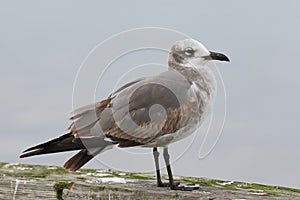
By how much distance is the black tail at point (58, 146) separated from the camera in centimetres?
448

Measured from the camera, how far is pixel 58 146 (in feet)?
15.0

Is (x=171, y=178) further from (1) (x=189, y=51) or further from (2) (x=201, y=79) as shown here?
(1) (x=189, y=51)

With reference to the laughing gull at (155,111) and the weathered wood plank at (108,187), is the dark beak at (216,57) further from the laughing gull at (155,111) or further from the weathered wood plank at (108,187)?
the weathered wood plank at (108,187)

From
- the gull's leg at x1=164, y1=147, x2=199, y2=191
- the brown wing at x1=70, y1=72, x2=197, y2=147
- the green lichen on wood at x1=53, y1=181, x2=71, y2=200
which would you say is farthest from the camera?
the green lichen on wood at x1=53, y1=181, x2=71, y2=200

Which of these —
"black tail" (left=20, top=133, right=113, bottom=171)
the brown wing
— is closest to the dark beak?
the brown wing

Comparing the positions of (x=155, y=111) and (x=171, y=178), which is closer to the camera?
(x=155, y=111)

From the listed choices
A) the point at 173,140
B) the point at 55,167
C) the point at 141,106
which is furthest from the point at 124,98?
the point at 55,167

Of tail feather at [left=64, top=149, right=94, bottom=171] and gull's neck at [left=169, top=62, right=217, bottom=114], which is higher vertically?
gull's neck at [left=169, top=62, right=217, bottom=114]

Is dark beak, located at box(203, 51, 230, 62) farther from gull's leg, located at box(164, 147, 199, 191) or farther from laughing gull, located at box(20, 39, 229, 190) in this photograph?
gull's leg, located at box(164, 147, 199, 191)

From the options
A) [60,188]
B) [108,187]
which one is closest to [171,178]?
[108,187]

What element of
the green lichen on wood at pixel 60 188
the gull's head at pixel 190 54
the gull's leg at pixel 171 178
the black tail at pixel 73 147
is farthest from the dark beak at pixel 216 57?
the green lichen on wood at pixel 60 188

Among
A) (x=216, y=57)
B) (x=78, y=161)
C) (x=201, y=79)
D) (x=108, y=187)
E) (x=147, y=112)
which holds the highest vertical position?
(x=216, y=57)

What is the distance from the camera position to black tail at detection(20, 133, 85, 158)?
448cm

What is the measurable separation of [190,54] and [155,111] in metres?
0.47
